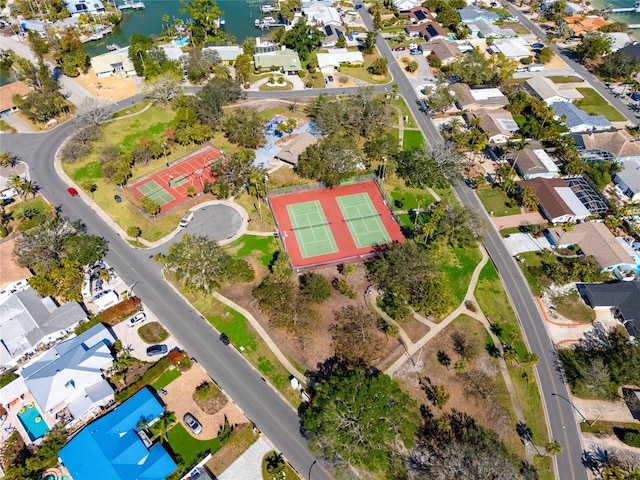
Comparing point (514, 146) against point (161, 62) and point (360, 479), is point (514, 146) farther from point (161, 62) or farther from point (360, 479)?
point (161, 62)

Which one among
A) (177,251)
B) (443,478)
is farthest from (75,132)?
(443,478)

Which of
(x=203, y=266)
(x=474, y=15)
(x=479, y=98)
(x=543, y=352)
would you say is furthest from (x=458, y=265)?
(x=474, y=15)

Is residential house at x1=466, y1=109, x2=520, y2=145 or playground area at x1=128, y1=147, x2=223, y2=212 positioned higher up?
residential house at x1=466, y1=109, x2=520, y2=145

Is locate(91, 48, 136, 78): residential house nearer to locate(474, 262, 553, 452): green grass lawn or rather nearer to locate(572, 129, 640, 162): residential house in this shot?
locate(474, 262, 553, 452): green grass lawn

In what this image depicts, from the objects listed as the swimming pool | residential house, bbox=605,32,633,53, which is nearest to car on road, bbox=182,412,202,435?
the swimming pool

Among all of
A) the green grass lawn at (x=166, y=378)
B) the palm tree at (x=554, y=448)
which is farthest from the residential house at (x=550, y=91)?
the green grass lawn at (x=166, y=378)

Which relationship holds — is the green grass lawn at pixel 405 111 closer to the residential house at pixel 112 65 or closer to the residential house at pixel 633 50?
the residential house at pixel 633 50
